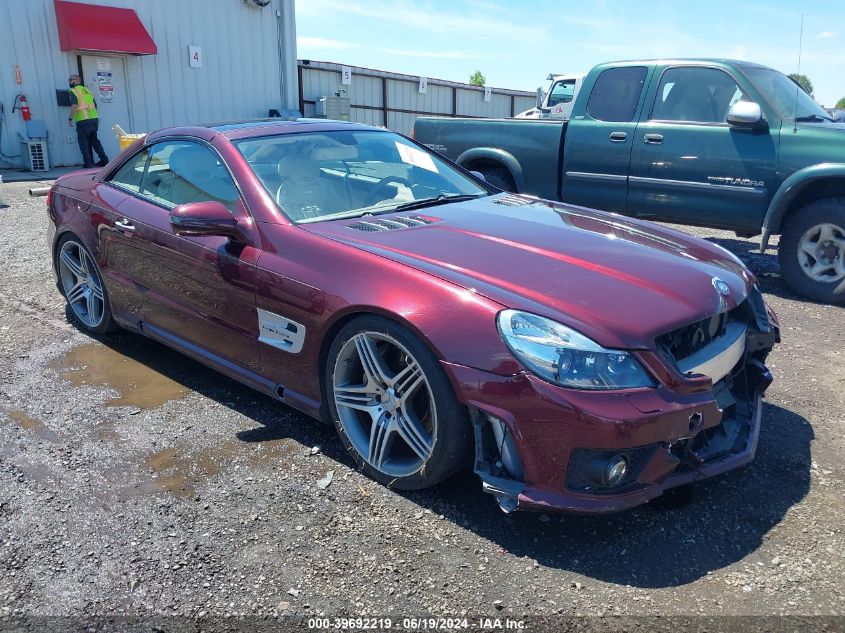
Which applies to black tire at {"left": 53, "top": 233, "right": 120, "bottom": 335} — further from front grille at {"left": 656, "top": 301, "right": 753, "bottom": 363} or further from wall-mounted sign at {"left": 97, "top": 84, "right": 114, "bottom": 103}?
wall-mounted sign at {"left": 97, "top": 84, "right": 114, "bottom": 103}

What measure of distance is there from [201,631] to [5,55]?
14906 millimetres

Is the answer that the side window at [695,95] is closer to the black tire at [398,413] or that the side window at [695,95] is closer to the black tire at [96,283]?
the black tire at [398,413]

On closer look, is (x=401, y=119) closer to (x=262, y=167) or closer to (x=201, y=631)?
(x=262, y=167)

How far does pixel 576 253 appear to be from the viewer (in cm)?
312

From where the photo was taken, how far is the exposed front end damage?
2.45m

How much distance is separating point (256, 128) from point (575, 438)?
8.70 feet

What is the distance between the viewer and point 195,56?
16797 mm

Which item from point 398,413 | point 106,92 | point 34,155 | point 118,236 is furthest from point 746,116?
point 106,92

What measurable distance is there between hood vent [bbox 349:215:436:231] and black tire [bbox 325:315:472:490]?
1.86ft

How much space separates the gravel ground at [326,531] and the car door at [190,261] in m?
0.43

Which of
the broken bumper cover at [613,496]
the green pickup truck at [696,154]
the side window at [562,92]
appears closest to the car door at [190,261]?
the broken bumper cover at [613,496]

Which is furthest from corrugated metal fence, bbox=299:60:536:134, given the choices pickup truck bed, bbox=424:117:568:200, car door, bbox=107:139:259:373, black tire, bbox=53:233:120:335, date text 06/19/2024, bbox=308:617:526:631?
date text 06/19/2024, bbox=308:617:526:631

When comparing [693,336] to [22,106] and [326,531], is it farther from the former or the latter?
[22,106]

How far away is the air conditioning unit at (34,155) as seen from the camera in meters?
14.0
